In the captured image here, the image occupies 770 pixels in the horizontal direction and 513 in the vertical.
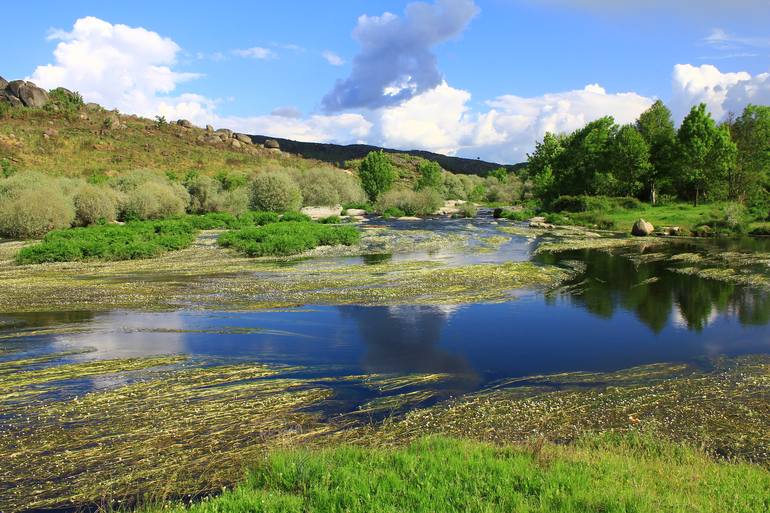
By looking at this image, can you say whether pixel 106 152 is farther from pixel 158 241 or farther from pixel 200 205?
pixel 158 241

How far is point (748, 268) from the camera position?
2872 centimetres

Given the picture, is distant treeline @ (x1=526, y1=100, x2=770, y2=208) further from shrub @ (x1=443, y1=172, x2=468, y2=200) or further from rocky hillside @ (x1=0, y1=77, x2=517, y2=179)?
rocky hillside @ (x1=0, y1=77, x2=517, y2=179)

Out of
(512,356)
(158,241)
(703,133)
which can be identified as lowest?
(512,356)

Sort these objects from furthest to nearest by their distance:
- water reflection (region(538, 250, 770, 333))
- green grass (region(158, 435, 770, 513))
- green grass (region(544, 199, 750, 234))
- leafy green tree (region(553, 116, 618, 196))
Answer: leafy green tree (region(553, 116, 618, 196)) → green grass (region(544, 199, 750, 234)) → water reflection (region(538, 250, 770, 333)) → green grass (region(158, 435, 770, 513))

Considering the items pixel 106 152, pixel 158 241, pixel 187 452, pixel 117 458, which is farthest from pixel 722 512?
pixel 106 152

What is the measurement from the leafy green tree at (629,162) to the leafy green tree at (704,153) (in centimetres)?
431

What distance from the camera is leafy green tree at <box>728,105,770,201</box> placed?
59147mm

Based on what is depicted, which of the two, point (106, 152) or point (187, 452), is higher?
point (106, 152)

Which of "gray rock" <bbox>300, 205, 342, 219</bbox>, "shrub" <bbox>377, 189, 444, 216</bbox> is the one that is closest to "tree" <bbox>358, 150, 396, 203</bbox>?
"gray rock" <bbox>300, 205, 342, 219</bbox>

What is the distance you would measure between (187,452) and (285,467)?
2.31m

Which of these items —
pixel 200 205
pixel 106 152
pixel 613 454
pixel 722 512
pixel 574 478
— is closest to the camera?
pixel 722 512

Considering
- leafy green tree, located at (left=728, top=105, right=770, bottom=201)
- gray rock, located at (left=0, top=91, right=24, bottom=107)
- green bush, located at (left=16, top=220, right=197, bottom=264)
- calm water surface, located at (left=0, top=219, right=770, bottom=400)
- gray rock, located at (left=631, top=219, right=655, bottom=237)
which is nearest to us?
calm water surface, located at (left=0, top=219, right=770, bottom=400)

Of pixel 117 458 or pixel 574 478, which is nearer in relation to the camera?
pixel 574 478

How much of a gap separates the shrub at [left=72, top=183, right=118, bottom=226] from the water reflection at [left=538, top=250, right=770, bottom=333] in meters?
45.9
